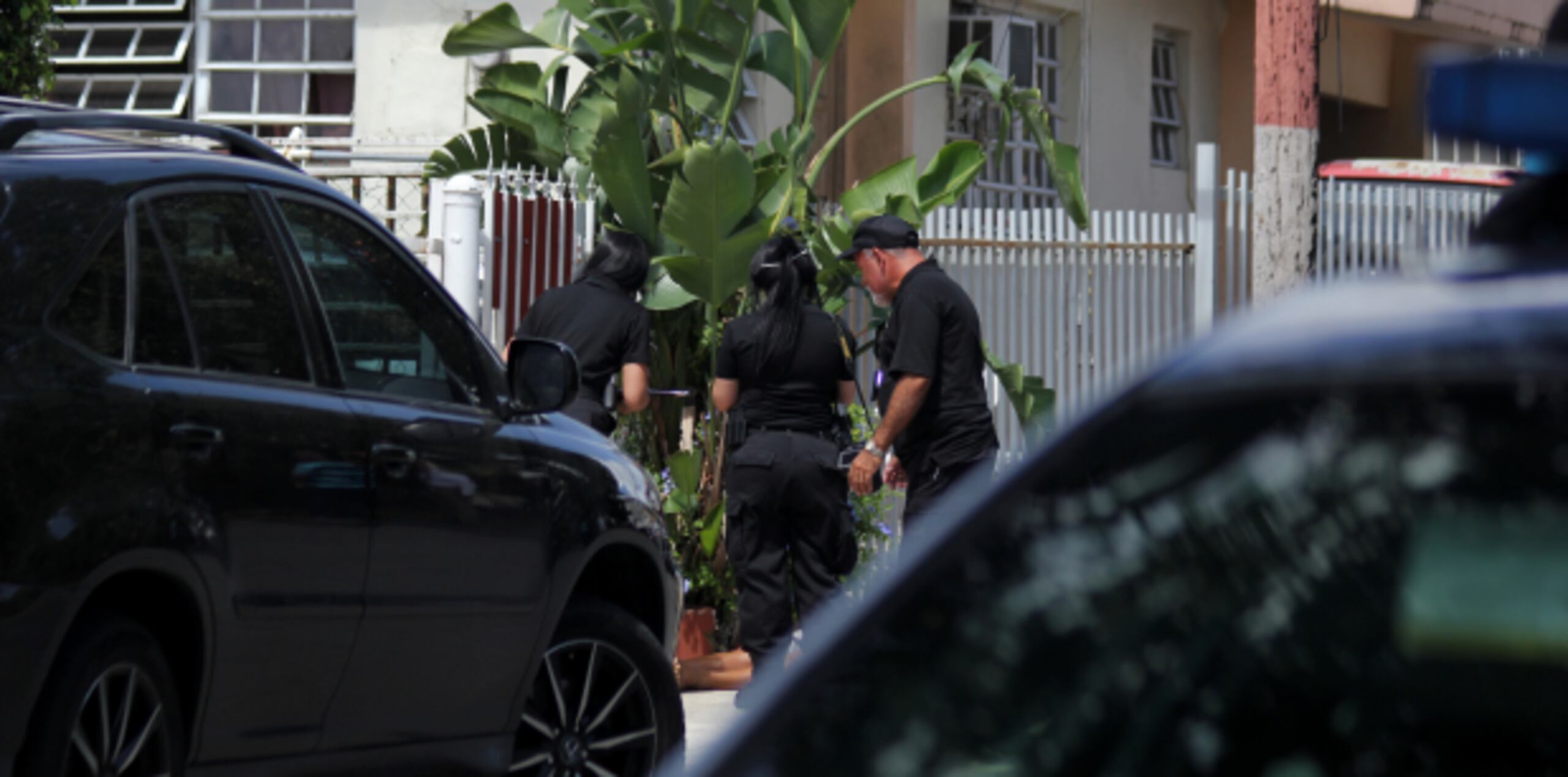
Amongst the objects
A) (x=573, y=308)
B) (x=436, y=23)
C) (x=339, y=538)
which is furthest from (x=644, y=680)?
(x=436, y=23)

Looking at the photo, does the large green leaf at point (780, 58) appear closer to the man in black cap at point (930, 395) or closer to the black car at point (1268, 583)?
the man in black cap at point (930, 395)

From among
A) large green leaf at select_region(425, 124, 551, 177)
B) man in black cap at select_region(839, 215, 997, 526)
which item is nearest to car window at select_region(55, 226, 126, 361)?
man in black cap at select_region(839, 215, 997, 526)

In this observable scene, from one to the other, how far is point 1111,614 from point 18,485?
2.30 m

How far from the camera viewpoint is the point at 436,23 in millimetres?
15602

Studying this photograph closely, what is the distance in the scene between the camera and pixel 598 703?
15.4ft

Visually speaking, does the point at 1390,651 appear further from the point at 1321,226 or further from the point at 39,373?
the point at 1321,226

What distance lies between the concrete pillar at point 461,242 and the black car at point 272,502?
4.29 m

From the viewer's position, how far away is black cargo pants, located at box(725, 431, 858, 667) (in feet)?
24.1

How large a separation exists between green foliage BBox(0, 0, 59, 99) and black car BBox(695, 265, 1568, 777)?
11.8 meters

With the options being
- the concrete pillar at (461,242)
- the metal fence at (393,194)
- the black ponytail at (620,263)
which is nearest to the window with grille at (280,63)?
the metal fence at (393,194)

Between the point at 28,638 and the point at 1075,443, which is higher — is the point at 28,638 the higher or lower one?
the lower one

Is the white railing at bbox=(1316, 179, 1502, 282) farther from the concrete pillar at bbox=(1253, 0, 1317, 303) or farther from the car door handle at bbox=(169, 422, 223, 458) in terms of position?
the car door handle at bbox=(169, 422, 223, 458)

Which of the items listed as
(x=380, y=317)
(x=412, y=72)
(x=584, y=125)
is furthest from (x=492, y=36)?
(x=412, y=72)

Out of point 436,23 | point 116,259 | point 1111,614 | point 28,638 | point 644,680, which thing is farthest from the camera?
point 436,23
